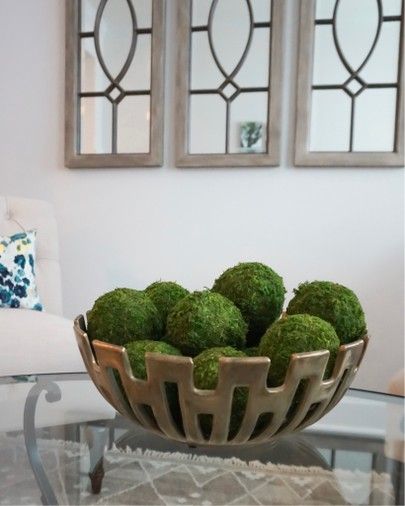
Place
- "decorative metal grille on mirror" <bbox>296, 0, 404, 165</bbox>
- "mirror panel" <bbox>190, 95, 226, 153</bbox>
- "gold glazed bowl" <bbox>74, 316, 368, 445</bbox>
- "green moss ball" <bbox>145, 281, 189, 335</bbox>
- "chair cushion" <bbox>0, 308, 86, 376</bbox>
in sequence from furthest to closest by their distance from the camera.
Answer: "mirror panel" <bbox>190, 95, 226, 153</bbox>, "decorative metal grille on mirror" <bbox>296, 0, 404, 165</bbox>, "chair cushion" <bbox>0, 308, 86, 376</bbox>, "green moss ball" <bbox>145, 281, 189, 335</bbox>, "gold glazed bowl" <bbox>74, 316, 368, 445</bbox>

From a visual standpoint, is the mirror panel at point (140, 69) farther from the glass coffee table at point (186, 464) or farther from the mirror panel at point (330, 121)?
the glass coffee table at point (186, 464)

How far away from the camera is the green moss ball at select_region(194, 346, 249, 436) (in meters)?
0.41

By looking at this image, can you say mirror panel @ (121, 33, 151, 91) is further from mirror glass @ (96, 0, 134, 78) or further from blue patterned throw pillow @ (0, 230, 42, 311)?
blue patterned throw pillow @ (0, 230, 42, 311)

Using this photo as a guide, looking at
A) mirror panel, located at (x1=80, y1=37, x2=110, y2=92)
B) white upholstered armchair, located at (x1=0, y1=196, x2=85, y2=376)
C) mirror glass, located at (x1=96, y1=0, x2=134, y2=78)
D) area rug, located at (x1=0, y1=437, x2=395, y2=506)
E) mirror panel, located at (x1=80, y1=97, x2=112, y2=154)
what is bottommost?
area rug, located at (x1=0, y1=437, x2=395, y2=506)

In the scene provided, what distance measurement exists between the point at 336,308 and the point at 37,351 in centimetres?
75

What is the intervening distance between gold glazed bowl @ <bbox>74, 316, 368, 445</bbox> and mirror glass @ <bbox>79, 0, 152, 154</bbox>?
132 cm

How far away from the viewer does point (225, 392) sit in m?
0.40

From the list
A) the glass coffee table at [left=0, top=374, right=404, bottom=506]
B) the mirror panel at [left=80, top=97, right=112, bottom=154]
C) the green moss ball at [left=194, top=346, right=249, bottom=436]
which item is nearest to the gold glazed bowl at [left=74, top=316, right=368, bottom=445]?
the green moss ball at [left=194, top=346, right=249, bottom=436]

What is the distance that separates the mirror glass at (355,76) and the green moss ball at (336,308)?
118 cm

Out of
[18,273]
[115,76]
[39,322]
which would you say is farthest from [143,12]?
[39,322]

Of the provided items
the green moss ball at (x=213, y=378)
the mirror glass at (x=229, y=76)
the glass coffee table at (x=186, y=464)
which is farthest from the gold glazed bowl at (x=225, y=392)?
the mirror glass at (x=229, y=76)

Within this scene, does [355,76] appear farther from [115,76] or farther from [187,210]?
[115,76]

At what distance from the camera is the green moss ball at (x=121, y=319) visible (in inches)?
18.3

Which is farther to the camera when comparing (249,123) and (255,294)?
(249,123)
